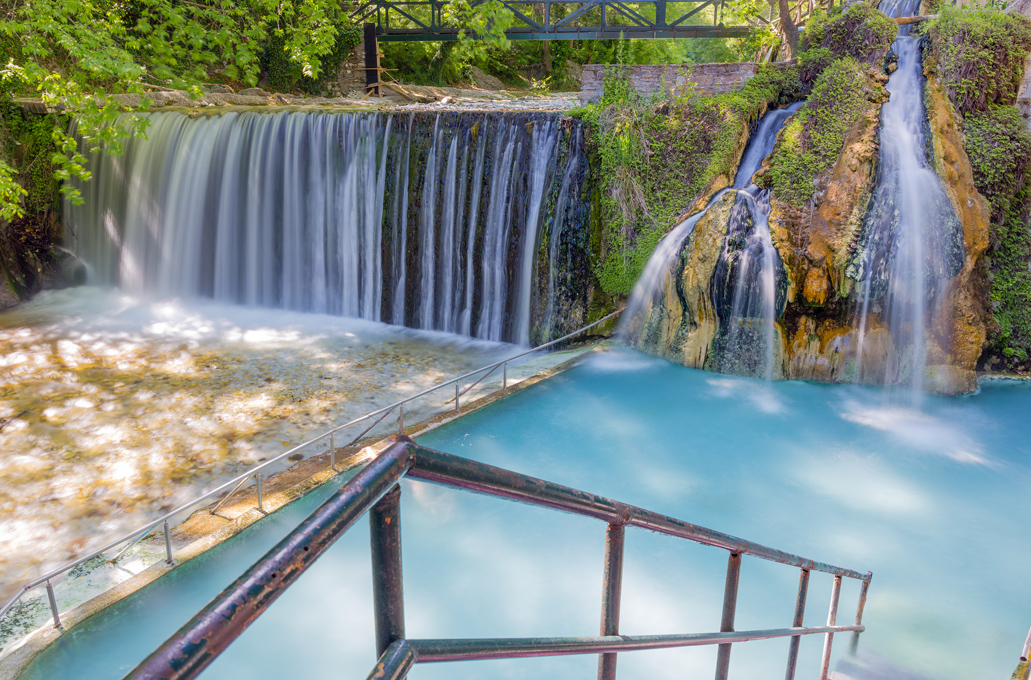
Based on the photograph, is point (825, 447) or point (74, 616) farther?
point (825, 447)

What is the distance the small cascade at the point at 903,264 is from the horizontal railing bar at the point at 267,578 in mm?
8508

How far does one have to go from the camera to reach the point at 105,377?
29.2 ft

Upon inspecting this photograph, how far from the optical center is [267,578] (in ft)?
2.62

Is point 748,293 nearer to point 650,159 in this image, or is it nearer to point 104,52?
point 650,159

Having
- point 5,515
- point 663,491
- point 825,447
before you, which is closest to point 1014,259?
point 825,447

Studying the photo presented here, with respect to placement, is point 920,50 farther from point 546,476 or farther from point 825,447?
point 546,476

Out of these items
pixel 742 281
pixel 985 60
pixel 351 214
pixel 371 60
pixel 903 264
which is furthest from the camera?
pixel 371 60

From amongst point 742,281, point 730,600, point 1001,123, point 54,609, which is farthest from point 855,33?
point 54,609

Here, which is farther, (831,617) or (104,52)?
(104,52)

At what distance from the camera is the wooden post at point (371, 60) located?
1773 centimetres

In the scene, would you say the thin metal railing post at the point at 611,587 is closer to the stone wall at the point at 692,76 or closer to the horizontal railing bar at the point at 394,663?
the horizontal railing bar at the point at 394,663

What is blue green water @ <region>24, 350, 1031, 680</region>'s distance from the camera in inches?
170

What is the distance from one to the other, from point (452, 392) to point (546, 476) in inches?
105

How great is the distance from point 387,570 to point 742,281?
26.7 ft
